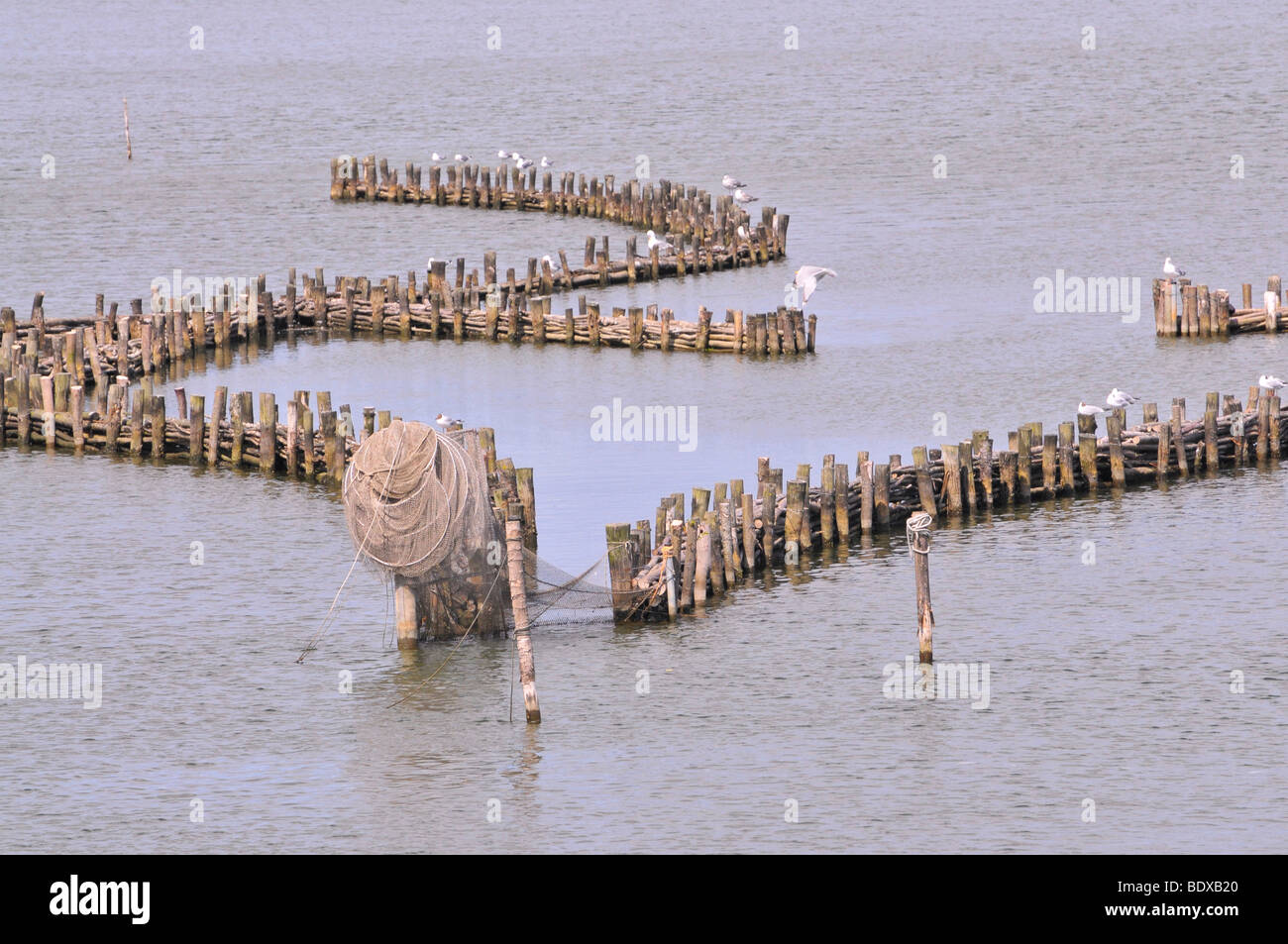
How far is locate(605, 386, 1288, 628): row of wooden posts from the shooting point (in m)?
29.1

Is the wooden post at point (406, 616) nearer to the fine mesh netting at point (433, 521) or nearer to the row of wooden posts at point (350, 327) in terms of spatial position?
the fine mesh netting at point (433, 521)

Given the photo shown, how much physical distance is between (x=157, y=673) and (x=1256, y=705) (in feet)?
46.2

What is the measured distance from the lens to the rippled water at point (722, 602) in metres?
22.9

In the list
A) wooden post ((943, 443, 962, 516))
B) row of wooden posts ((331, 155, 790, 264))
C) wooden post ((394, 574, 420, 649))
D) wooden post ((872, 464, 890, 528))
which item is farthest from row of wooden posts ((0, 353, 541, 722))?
row of wooden posts ((331, 155, 790, 264))

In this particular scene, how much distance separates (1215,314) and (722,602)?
73.2 ft

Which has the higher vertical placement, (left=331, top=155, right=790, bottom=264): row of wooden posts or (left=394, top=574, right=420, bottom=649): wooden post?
(left=331, top=155, right=790, bottom=264): row of wooden posts

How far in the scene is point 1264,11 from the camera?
15425 centimetres

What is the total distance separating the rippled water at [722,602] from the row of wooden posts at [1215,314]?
0.56 meters

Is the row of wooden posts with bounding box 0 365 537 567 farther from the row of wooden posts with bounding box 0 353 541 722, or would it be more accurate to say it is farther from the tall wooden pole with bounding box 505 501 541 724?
the tall wooden pole with bounding box 505 501 541 724

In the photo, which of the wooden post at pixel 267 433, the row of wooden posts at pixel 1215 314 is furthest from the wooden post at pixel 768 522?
the row of wooden posts at pixel 1215 314

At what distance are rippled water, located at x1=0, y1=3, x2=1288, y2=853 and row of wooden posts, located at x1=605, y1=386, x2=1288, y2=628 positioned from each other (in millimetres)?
627

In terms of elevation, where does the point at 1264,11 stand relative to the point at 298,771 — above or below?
above
